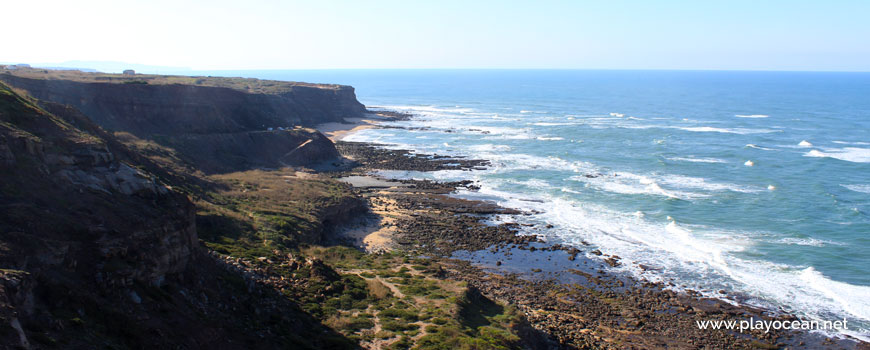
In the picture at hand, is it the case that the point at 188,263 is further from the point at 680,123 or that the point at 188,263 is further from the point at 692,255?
the point at 680,123

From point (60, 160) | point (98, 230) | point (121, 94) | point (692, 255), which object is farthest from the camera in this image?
point (121, 94)

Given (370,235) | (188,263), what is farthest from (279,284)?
→ (370,235)

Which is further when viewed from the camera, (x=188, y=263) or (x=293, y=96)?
(x=293, y=96)

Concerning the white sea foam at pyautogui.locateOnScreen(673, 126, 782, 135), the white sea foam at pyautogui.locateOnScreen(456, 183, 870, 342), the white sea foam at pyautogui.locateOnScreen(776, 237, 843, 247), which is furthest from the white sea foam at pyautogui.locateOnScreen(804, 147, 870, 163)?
the white sea foam at pyautogui.locateOnScreen(456, 183, 870, 342)

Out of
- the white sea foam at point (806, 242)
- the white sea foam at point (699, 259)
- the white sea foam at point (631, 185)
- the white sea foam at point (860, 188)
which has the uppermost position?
the white sea foam at point (860, 188)

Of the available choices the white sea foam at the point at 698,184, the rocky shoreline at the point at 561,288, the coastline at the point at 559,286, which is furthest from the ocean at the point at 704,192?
the rocky shoreline at the point at 561,288

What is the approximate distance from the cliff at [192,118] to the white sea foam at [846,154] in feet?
212

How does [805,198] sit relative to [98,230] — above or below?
below

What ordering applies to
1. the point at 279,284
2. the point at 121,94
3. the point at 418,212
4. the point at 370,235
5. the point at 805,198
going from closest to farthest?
the point at 279,284 → the point at 370,235 → the point at 418,212 → the point at 805,198 → the point at 121,94

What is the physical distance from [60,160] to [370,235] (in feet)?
77.9

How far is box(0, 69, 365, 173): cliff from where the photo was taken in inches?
2133

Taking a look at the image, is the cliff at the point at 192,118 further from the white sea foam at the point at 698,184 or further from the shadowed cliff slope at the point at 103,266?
the white sea foam at the point at 698,184

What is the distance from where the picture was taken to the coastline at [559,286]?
87.6ft

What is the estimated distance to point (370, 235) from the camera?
4112cm
